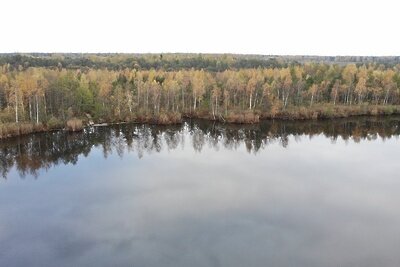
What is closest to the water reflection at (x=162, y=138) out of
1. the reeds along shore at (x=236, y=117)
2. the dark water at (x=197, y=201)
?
the dark water at (x=197, y=201)

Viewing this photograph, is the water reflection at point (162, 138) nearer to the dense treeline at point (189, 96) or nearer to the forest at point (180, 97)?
the forest at point (180, 97)

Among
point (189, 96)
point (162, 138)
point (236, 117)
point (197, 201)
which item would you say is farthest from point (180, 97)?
point (197, 201)

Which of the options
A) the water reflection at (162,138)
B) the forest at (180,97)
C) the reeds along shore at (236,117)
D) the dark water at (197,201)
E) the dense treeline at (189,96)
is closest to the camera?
the dark water at (197,201)

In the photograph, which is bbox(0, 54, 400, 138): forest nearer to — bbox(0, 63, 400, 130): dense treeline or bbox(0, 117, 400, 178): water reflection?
bbox(0, 63, 400, 130): dense treeline

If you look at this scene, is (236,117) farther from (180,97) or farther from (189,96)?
(180,97)

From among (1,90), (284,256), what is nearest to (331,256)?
(284,256)

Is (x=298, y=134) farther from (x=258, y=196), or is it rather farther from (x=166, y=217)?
(x=166, y=217)
